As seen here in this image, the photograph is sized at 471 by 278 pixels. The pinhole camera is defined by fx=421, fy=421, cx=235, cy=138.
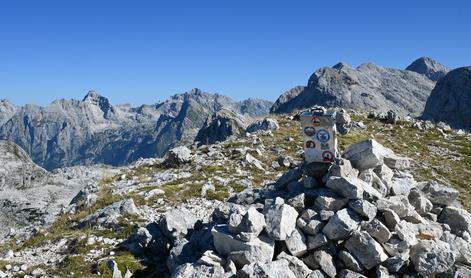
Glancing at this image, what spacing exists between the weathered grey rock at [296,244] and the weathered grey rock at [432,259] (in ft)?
12.0

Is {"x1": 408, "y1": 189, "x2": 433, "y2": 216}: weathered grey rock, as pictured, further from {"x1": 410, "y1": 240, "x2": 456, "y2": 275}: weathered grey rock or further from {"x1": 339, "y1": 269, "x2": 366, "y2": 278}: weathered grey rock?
{"x1": 339, "y1": 269, "x2": 366, "y2": 278}: weathered grey rock

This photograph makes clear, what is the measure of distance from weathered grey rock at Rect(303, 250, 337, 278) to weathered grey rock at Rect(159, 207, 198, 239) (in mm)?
5842

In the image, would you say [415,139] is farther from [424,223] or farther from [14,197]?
[14,197]

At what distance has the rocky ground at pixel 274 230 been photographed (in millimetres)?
13859

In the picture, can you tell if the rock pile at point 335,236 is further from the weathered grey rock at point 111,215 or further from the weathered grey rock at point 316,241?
the weathered grey rock at point 111,215

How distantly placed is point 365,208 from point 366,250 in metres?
1.49

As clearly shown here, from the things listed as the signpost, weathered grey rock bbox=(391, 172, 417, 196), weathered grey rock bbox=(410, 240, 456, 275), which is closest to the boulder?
the signpost

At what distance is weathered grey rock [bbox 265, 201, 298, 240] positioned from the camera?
14.1 meters

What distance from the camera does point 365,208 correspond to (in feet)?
48.2

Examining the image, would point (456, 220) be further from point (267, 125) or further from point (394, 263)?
point (267, 125)

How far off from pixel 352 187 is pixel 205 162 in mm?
18077

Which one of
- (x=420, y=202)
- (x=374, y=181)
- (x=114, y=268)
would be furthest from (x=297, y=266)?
(x=114, y=268)

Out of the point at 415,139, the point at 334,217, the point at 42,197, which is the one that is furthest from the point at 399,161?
the point at 42,197

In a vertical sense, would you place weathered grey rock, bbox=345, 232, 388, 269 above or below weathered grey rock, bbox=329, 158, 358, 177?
below
